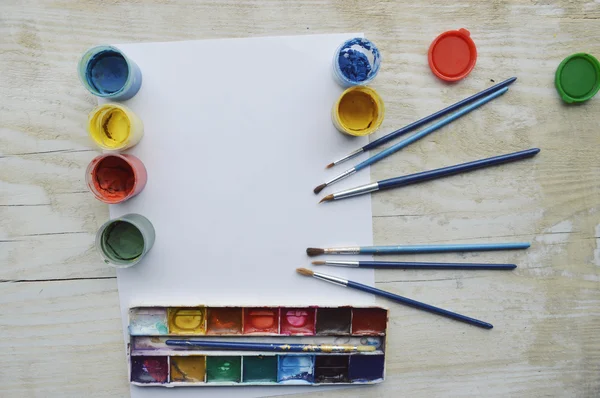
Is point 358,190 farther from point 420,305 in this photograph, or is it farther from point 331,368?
point 331,368

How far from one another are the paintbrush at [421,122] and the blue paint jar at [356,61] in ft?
0.50

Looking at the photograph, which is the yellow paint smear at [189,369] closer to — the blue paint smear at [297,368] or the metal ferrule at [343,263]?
the blue paint smear at [297,368]

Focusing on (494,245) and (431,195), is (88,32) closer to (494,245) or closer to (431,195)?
(431,195)

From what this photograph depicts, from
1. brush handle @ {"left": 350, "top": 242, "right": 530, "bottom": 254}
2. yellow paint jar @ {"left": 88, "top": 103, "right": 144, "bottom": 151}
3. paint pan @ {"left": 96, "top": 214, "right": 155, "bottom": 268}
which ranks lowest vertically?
brush handle @ {"left": 350, "top": 242, "right": 530, "bottom": 254}

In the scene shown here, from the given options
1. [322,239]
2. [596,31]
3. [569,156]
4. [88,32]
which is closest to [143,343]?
[322,239]

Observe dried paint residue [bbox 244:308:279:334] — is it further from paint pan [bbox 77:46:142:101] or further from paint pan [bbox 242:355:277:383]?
paint pan [bbox 77:46:142:101]

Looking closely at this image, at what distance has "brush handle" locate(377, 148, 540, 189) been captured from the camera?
3.67 ft

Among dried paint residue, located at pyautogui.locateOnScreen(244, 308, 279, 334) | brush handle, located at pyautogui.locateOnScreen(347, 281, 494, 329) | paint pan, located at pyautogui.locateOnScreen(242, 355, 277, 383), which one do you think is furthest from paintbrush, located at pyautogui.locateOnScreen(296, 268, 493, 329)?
paint pan, located at pyautogui.locateOnScreen(242, 355, 277, 383)

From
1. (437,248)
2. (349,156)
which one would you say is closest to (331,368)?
(437,248)

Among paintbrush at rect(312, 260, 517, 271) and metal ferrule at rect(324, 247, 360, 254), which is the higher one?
metal ferrule at rect(324, 247, 360, 254)

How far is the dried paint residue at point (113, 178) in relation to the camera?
104cm

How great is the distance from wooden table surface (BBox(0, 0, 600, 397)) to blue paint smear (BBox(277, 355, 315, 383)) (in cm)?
9

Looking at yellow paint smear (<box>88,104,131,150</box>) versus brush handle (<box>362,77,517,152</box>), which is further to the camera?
brush handle (<box>362,77,517,152</box>)

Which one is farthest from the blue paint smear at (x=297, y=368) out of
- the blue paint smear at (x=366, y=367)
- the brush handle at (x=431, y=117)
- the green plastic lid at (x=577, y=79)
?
the green plastic lid at (x=577, y=79)
